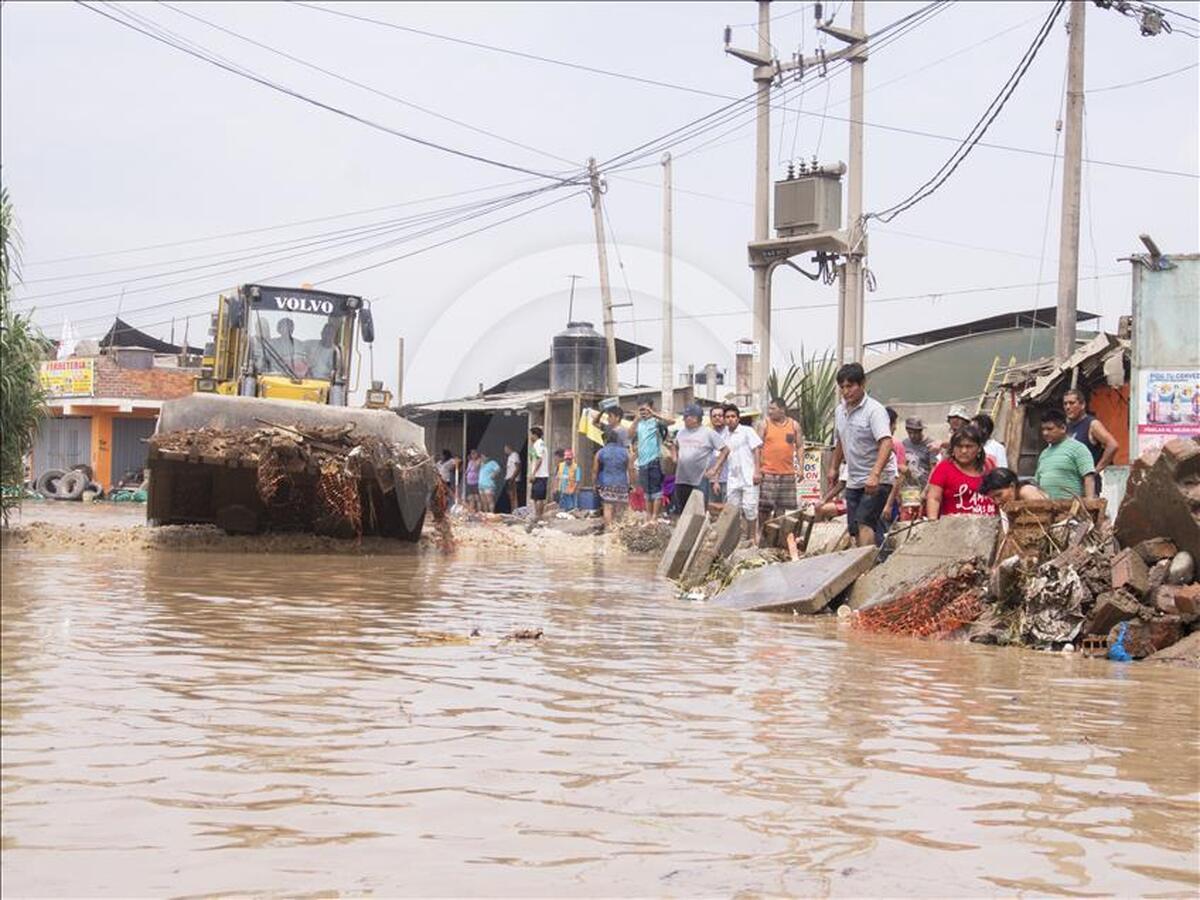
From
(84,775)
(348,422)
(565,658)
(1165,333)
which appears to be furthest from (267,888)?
(1165,333)

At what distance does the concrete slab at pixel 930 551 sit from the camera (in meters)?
9.29

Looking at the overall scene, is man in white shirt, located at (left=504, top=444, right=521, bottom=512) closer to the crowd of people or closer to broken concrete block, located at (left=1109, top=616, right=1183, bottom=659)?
the crowd of people

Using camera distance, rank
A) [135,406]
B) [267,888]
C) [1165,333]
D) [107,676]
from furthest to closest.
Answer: [135,406] → [1165,333] → [107,676] → [267,888]

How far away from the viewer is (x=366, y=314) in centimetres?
1650

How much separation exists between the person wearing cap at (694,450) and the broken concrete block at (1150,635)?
7.47 meters

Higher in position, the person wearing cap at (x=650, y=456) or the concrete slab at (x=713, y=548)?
the person wearing cap at (x=650, y=456)

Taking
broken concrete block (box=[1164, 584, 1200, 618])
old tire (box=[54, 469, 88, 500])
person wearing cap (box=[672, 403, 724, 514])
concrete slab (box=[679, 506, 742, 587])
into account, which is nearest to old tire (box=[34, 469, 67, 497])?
old tire (box=[54, 469, 88, 500])

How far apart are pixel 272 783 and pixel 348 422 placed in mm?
10319

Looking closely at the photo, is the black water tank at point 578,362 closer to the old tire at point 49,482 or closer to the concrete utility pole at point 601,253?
the concrete utility pole at point 601,253

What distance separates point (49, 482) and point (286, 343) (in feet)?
58.7

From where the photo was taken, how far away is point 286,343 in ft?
53.5

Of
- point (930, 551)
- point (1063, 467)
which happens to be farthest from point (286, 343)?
point (1063, 467)

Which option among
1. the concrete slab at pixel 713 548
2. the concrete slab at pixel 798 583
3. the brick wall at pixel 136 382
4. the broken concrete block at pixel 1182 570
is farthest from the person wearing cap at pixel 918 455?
the brick wall at pixel 136 382

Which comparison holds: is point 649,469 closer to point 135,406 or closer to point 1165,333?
point 1165,333
